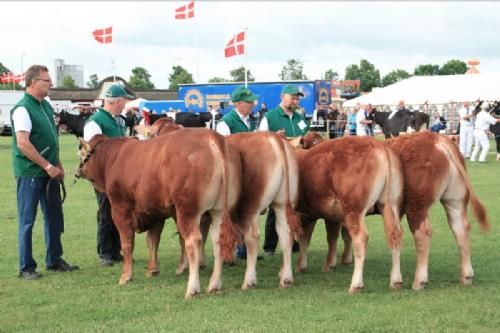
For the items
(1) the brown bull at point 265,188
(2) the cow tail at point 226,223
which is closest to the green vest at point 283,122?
(1) the brown bull at point 265,188

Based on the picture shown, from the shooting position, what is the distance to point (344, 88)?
10075 centimetres

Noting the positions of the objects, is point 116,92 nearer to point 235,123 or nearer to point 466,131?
point 235,123

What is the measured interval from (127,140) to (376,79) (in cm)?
10944

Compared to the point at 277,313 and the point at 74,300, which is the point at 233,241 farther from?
the point at 74,300

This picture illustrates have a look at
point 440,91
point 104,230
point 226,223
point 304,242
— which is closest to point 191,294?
point 226,223

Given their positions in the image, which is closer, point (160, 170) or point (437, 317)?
point (437, 317)

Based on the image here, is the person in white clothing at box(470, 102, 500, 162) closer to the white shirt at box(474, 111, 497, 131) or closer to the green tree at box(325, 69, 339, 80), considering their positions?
the white shirt at box(474, 111, 497, 131)

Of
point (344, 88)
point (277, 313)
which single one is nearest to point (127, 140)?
point (277, 313)

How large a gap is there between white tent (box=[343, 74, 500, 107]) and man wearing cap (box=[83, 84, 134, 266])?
31.3 metres

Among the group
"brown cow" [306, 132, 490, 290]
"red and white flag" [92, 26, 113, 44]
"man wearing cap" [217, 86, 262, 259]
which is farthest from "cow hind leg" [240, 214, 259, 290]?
"red and white flag" [92, 26, 113, 44]

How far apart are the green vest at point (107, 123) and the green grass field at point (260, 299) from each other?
171cm

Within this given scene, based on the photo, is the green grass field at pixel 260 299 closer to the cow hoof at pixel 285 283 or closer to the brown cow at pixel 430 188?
the cow hoof at pixel 285 283

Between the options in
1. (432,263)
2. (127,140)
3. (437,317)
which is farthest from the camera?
(432,263)

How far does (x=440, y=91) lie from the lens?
40.5 metres
